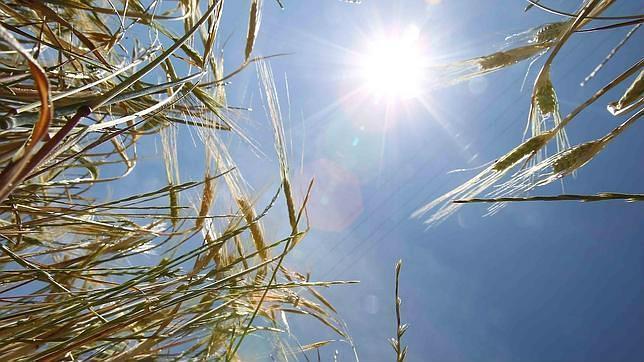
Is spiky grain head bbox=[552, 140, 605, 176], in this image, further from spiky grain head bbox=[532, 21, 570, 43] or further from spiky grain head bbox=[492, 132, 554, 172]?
spiky grain head bbox=[532, 21, 570, 43]

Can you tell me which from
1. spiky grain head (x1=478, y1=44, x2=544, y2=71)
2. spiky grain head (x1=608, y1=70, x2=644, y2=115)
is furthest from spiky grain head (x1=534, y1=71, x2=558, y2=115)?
spiky grain head (x1=608, y1=70, x2=644, y2=115)

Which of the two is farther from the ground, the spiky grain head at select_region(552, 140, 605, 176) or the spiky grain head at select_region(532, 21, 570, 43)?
the spiky grain head at select_region(532, 21, 570, 43)

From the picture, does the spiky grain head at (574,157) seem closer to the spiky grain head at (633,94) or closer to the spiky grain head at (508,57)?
the spiky grain head at (633,94)

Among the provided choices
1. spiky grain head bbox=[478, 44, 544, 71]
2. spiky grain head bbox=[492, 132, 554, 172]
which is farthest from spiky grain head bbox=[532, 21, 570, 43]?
spiky grain head bbox=[492, 132, 554, 172]

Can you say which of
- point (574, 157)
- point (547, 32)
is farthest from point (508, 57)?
point (574, 157)

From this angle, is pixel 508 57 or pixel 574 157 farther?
pixel 508 57

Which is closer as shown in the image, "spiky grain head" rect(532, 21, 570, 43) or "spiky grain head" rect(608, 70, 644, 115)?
"spiky grain head" rect(608, 70, 644, 115)

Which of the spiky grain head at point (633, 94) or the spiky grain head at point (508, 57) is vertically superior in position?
the spiky grain head at point (508, 57)

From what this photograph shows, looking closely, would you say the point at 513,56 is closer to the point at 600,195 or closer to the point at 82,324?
the point at 600,195

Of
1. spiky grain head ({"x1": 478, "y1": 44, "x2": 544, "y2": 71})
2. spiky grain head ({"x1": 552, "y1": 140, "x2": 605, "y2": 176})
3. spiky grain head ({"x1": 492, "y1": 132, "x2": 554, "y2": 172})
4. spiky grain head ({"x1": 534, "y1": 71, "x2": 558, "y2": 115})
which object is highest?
spiky grain head ({"x1": 478, "y1": 44, "x2": 544, "y2": 71})

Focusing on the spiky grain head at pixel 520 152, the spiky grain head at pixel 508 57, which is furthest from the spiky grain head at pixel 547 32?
the spiky grain head at pixel 520 152

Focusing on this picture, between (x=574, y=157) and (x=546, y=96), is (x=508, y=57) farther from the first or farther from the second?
(x=574, y=157)

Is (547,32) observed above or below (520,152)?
above

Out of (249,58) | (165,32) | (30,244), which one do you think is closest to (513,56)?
(249,58)
